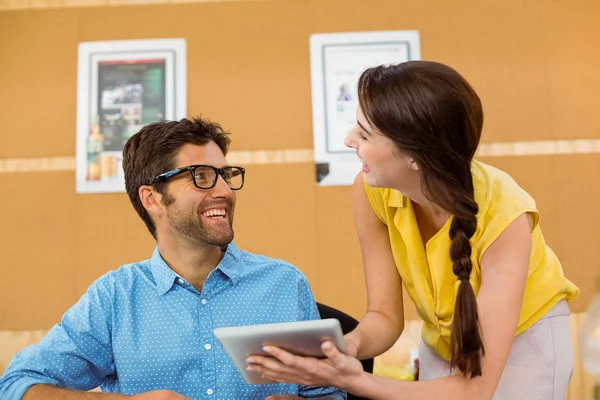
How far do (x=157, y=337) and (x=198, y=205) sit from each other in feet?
1.24

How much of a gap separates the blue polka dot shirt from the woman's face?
51cm

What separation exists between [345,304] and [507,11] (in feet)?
5.43

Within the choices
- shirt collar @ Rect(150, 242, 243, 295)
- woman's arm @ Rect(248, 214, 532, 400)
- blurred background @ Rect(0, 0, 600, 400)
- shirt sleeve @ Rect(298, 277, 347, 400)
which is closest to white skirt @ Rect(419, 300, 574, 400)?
woman's arm @ Rect(248, 214, 532, 400)

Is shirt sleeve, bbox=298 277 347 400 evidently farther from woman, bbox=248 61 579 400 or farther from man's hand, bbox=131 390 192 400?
man's hand, bbox=131 390 192 400

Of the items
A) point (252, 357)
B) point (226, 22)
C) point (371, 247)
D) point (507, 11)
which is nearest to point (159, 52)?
point (226, 22)

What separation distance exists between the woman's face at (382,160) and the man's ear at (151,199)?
2.24 ft

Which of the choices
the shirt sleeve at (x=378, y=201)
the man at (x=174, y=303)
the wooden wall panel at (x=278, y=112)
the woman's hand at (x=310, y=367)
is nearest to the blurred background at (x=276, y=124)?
the wooden wall panel at (x=278, y=112)

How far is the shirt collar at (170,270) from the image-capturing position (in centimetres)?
166

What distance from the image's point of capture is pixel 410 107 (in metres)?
1.29

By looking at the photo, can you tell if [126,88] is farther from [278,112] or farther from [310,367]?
[310,367]

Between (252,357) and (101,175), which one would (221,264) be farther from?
(101,175)

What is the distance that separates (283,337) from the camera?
112cm

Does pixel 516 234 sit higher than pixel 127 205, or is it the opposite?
pixel 127 205

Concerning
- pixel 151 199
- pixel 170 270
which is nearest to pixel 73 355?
pixel 170 270
